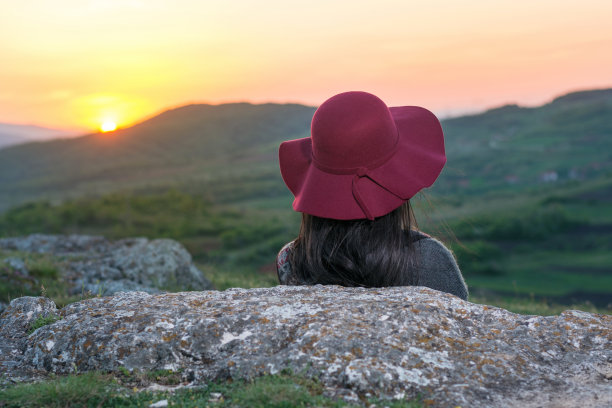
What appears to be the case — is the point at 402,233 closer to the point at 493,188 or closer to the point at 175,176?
the point at 493,188

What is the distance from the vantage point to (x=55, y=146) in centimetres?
13088

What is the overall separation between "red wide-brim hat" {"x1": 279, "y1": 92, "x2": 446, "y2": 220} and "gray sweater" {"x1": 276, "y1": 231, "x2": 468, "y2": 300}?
0.42 meters

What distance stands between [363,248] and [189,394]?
4.36 ft

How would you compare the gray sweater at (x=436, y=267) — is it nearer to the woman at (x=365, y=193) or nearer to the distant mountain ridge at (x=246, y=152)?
the woman at (x=365, y=193)

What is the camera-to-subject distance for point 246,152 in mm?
135750

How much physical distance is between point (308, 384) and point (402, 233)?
1.23 m

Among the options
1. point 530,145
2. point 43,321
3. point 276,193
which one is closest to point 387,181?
point 43,321

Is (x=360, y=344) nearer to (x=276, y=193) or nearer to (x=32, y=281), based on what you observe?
(x=32, y=281)

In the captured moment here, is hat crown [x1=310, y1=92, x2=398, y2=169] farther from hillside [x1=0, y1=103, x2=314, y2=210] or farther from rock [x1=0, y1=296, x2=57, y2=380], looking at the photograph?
hillside [x1=0, y1=103, x2=314, y2=210]

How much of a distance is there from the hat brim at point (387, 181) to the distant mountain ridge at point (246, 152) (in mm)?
68566

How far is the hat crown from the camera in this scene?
2.98 meters

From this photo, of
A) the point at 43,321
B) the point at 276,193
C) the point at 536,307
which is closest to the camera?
the point at 43,321

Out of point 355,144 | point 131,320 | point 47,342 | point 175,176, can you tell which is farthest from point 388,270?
point 175,176

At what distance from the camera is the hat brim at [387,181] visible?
2955mm
